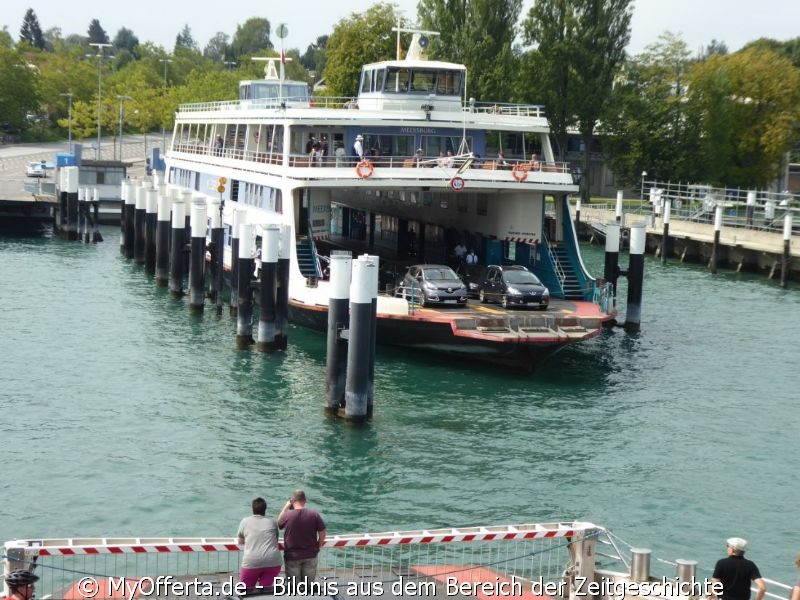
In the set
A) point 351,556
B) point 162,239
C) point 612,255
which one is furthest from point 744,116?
point 351,556

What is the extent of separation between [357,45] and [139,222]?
135 feet

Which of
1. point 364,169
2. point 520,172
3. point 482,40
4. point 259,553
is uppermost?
point 482,40

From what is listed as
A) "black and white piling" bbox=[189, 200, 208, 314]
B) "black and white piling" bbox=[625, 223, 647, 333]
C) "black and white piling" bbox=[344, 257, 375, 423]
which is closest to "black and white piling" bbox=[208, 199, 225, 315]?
"black and white piling" bbox=[189, 200, 208, 314]

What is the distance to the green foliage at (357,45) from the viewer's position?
9031 centimetres

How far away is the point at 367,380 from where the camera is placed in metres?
26.8

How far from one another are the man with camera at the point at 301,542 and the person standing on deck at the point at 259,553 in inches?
11.5

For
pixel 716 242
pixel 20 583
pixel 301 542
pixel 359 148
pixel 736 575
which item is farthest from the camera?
pixel 716 242

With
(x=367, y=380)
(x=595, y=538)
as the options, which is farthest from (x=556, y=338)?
(x=595, y=538)

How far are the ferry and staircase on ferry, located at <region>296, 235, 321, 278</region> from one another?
0.04 m

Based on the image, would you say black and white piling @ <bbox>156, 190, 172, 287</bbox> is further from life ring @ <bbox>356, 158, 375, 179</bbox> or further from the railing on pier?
the railing on pier

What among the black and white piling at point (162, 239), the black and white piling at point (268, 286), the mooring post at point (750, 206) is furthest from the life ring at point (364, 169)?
the mooring post at point (750, 206)

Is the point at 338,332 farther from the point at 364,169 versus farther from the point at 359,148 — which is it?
the point at 359,148

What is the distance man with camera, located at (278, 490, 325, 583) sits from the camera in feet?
47.6

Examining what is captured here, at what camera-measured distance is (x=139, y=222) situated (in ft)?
176
